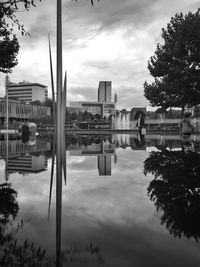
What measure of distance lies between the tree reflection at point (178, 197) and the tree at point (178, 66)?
22384 mm

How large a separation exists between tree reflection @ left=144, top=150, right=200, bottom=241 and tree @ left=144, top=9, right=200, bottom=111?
2238cm

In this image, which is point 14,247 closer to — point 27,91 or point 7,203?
point 7,203

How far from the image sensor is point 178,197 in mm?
5668

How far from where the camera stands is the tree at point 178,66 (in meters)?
29.8

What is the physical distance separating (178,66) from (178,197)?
26460 mm

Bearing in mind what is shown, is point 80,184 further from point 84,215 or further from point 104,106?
point 104,106

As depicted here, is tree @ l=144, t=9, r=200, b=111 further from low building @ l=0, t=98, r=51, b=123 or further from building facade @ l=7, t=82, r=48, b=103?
building facade @ l=7, t=82, r=48, b=103

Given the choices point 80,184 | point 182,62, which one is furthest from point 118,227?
point 182,62

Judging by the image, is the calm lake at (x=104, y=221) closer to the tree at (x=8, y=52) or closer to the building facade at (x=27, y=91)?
the tree at (x=8, y=52)

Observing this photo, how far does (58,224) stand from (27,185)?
3.12 metres

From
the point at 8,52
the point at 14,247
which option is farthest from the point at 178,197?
the point at 8,52

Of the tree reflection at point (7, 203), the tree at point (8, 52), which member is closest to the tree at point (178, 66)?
the tree at point (8, 52)

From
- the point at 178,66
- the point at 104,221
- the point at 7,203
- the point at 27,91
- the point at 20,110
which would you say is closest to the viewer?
the point at 104,221

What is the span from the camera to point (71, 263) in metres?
2.79
